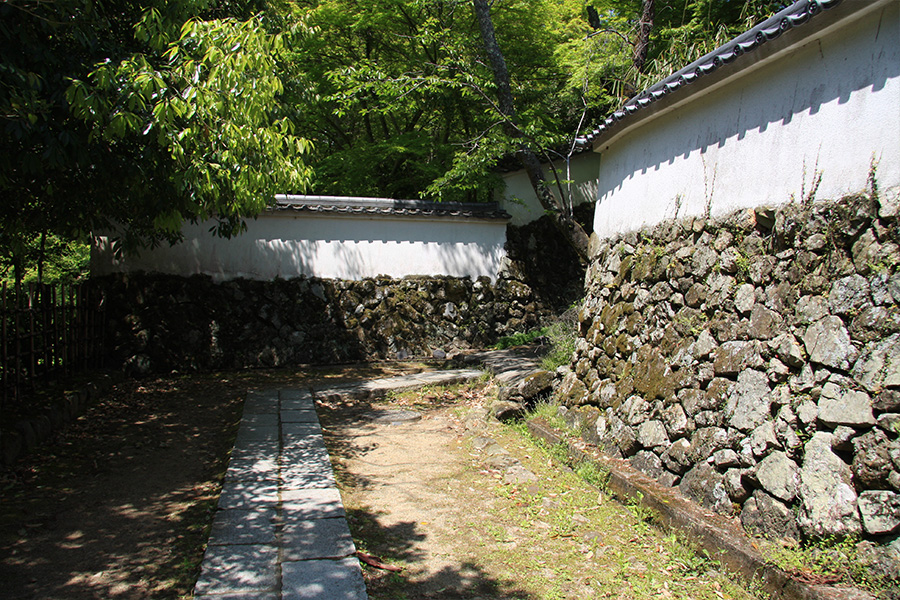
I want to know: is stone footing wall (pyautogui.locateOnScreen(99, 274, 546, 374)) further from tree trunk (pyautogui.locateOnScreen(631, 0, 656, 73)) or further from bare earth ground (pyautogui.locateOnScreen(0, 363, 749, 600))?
tree trunk (pyautogui.locateOnScreen(631, 0, 656, 73))

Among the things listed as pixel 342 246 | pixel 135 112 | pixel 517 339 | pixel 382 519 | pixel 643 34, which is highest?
pixel 643 34

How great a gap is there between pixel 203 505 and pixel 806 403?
13.7 feet

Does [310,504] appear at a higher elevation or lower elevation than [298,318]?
lower

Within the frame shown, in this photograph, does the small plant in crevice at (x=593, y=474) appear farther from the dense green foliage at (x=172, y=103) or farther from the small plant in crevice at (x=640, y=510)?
the dense green foliage at (x=172, y=103)

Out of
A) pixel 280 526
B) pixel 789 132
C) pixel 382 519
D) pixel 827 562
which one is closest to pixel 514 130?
pixel 789 132

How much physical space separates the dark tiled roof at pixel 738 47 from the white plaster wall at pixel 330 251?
6.07m

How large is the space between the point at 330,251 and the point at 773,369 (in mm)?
8409

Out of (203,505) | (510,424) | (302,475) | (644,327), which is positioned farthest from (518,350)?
(203,505)

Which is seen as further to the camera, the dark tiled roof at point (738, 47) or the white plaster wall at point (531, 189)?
the white plaster wall at point (531, 189)

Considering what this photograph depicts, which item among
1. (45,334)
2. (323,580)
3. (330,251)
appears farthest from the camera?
(330,251)

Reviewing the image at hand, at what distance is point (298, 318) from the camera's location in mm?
10438

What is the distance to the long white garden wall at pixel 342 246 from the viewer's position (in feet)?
32.8

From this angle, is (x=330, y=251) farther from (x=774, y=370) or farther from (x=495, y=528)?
(x=774, y=370)

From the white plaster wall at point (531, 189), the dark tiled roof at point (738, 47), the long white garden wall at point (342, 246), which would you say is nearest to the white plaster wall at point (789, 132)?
the dark tiled roof at point (738, 47)
